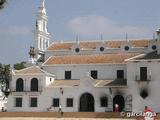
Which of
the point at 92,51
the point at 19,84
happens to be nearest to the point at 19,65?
the point at 92,51

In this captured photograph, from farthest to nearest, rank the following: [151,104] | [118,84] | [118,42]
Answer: [118,42] < [118,84] < [151,104]

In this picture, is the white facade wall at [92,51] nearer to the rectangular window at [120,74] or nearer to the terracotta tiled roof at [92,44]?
the terracotta tiled roof at [92,44]

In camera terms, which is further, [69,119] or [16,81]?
[16,81]

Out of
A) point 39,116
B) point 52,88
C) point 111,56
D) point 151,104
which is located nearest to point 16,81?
point 52,88

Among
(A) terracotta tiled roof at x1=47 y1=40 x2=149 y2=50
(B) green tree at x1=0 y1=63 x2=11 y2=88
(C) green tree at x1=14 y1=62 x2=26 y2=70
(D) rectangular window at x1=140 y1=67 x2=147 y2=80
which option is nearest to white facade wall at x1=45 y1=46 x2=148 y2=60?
(A) terracotta tiled roof at x1=47 y1=40 x2=149 y2=50

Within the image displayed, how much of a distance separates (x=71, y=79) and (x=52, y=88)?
3885 millimetres

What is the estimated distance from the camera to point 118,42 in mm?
62188

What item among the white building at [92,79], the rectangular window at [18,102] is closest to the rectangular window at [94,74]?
the white building at [92,79]

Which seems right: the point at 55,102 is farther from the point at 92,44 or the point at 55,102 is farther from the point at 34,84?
the point at 92,44

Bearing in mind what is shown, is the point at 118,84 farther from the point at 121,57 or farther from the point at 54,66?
the point at 54,66

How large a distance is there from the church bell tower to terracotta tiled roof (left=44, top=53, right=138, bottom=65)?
268 inches

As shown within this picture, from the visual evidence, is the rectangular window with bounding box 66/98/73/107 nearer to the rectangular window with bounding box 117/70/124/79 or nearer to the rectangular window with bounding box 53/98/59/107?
the rectangular window with bounding box 53/98/59/107

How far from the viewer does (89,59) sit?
58.8m

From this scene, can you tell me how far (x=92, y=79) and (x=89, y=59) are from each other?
5.73m
